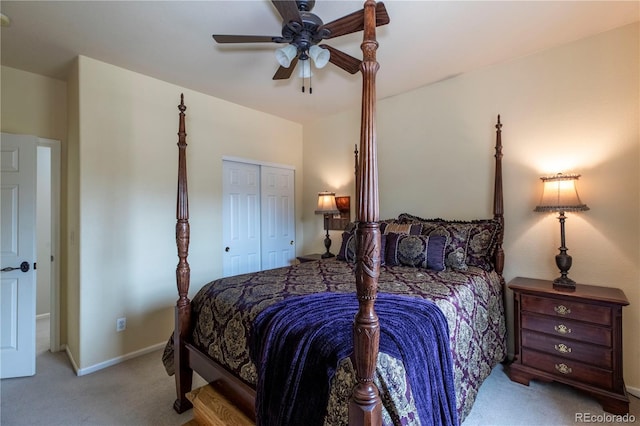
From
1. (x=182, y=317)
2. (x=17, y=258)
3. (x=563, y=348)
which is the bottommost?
(x=563, y=348)

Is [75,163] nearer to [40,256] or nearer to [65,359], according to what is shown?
[65,359]

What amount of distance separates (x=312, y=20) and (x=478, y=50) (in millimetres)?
1694

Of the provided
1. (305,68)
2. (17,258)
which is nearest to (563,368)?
(305,68)

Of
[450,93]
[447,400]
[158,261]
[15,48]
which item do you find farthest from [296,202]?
[447,400]

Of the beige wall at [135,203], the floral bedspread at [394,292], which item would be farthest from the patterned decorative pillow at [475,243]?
the beige wall at [135,203]

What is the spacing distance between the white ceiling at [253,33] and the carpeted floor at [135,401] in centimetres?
278

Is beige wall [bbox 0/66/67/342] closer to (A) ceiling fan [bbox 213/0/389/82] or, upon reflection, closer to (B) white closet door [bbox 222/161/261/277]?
(B) white closet door [bbox 222/161/261/277]

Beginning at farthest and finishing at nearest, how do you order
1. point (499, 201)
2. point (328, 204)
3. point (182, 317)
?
point (328, 204) → point (499, 201) → point (182, 317)

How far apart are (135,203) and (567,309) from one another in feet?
12.5

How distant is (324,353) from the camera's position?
1.21 meters

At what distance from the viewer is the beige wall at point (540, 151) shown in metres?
2.27

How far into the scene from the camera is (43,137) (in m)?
2.92

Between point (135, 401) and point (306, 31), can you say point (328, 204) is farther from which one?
point (135, 401)

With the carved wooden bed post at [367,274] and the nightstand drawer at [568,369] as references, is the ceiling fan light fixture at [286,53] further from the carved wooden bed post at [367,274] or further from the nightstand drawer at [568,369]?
the nightstand drawer at [568,369]
